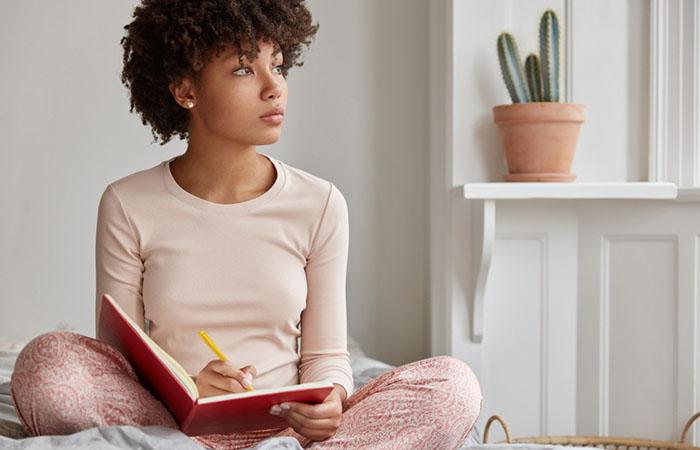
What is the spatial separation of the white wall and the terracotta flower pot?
1.94ft

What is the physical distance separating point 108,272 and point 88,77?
1303 millimetres

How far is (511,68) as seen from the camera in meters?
2.06

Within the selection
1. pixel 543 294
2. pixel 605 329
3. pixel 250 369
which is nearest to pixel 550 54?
pixel 543 294

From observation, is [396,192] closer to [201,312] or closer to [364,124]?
[364,124]

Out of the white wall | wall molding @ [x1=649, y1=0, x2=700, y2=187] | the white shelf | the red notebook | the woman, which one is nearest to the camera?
the red notebook

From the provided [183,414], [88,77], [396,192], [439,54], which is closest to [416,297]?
[396,192]

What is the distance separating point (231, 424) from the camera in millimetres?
1254

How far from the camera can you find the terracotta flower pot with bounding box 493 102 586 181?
6.64ft

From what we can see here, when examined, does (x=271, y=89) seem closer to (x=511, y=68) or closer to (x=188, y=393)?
(x=188, y=393)

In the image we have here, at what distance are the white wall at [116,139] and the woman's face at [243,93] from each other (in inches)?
47.7

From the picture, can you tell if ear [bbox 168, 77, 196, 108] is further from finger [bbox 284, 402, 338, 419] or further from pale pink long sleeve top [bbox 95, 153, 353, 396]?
finger [bbox 284, 402, 338, 419]

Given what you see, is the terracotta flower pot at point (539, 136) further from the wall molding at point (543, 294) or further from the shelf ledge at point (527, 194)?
the wall molding at point (543, 294)

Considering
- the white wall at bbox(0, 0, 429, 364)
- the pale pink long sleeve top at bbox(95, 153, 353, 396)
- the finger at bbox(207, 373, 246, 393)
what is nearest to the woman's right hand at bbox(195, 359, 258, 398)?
the finger at bbox(207, 373, 246, 393)

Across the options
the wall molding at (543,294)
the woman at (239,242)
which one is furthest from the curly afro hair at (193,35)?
the wall molding at (543,294)
